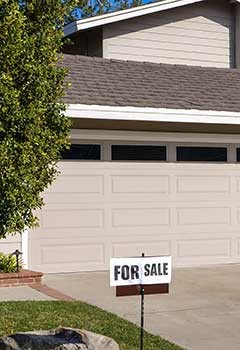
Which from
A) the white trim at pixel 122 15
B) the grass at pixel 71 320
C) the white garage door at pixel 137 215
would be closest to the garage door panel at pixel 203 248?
the white garage door at pixel 137 215

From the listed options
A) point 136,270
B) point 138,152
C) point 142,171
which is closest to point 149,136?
point 138,152

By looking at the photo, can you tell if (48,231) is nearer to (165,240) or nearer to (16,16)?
(165,240)

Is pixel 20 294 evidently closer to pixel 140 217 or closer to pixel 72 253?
pixel 72 253

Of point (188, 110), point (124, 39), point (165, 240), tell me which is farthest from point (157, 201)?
point (124, 39)

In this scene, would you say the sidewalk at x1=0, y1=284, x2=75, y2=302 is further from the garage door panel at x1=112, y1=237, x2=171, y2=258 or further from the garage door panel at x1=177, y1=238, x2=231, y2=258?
the garage door panel at x1=177, y1=238, x2=231, y2=258

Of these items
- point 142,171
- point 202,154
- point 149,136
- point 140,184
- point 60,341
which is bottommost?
point 60,341

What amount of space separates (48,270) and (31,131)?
5.96 metres

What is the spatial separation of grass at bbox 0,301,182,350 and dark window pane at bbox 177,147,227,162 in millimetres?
4769

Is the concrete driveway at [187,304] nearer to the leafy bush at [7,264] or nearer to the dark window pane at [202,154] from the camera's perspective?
the leafy bush at [7,264]

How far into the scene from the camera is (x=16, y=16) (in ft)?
19.2

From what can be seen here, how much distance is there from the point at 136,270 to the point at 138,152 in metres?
6.72

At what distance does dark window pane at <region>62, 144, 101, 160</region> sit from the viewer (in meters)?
11.7

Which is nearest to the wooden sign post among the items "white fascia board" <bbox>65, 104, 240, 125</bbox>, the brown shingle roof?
"white fascia board" <bbox>65, 104, 240, 125</bbox>

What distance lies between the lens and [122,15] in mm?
14242
